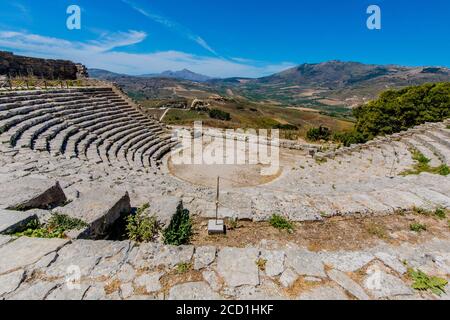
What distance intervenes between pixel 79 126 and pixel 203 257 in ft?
43.7

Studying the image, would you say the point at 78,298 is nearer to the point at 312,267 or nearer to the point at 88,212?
the point at 88,212

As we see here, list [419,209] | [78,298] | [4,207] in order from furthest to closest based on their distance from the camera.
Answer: [419,209], [4,207], [78,298]

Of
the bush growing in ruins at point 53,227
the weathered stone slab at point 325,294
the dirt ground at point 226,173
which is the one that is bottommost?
the dirt ground at point 226,173

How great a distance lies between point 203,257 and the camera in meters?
3.35

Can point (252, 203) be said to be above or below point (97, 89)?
below

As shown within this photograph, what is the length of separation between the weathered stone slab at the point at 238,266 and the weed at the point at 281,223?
59.1 inches

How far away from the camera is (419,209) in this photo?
18.1 feet

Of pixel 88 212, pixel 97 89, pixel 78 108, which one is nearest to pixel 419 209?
pixel 88 212

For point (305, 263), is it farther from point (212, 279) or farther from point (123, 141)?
point (123, 141)

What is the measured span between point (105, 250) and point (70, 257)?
15.3 inches

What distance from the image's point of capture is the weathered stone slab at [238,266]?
2969 mm

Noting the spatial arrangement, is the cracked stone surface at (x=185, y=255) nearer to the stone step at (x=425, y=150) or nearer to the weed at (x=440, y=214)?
the weed at (x=440, y=214)

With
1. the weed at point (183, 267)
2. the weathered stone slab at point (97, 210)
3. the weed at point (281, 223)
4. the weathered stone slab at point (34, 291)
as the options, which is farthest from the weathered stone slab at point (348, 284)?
the weathered stone slab at point (97, 210)

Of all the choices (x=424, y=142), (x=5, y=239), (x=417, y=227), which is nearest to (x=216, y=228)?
(x=5, y=239)
